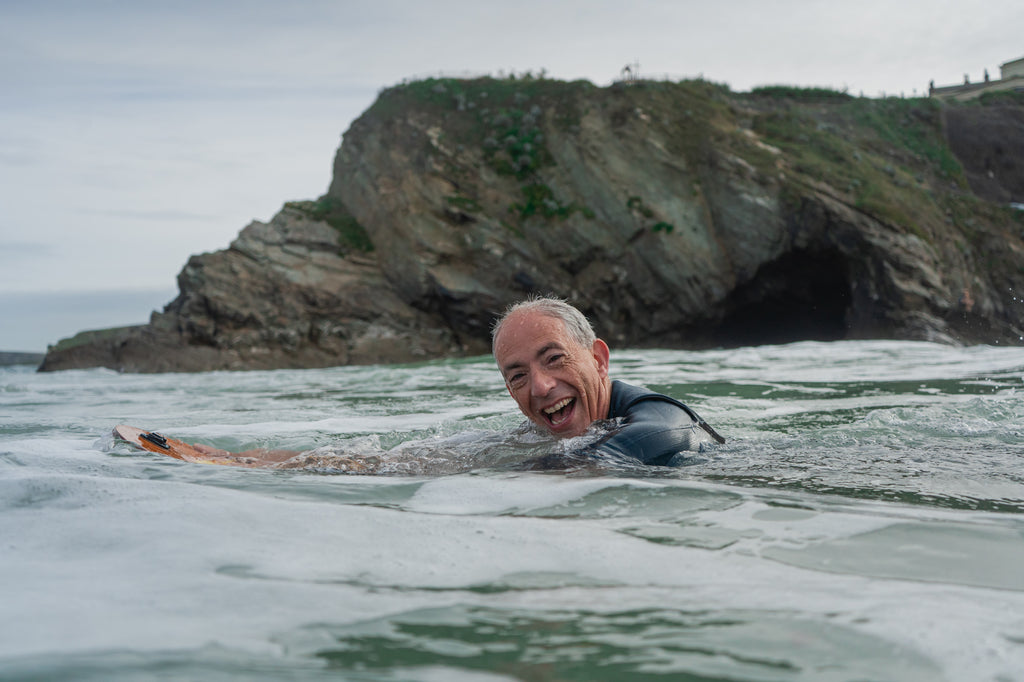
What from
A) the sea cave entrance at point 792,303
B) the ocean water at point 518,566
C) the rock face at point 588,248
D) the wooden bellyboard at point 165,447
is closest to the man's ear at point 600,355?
the ocean water at point 518,566

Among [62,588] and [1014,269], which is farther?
[1014,269]

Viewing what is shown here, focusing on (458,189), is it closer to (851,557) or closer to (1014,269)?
(1014,269)

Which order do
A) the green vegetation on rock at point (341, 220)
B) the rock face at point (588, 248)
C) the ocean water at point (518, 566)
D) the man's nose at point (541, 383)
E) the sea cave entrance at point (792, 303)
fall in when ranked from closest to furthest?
the ocean water at point (518, 566) < the man's nose at point (541, 383) < the rock face at point (588, 248) < the sea cave entrance at point (792, 303) < the green vegetation on rock at point (341, 220)

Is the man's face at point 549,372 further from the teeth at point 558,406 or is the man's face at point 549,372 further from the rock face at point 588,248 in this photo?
the rock face at point 588,248

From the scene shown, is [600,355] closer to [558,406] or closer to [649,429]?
[558,406]

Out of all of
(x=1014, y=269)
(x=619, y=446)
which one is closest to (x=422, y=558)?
(x=619, y=446)

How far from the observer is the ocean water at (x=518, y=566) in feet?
5.38

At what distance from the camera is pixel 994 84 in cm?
4409

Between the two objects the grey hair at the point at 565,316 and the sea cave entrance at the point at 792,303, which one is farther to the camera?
the sea cave entrance at the point at 792,303

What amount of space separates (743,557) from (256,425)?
5.72m

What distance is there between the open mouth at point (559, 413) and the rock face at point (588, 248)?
17625mm

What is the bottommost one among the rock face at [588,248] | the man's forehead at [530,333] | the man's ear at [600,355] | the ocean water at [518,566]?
the ocean water at [518,566]

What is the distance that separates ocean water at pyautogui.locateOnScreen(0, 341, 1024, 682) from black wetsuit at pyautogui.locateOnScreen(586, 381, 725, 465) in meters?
0.16

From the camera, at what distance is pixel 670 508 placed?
2.91 metres
